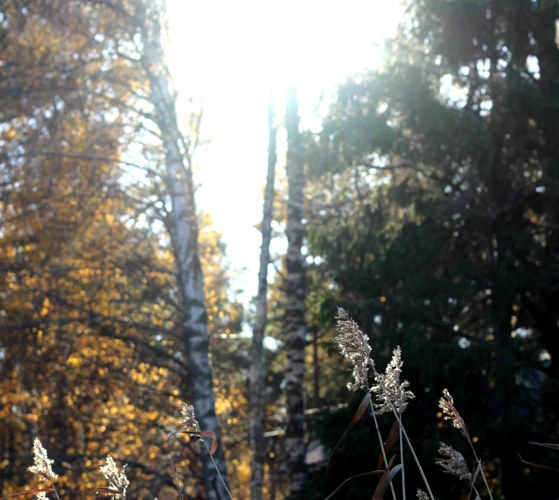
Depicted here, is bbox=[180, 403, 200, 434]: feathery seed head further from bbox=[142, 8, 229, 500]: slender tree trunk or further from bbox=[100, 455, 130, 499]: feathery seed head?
bbox=[142, 8, 229, 500]: slender tree trunk

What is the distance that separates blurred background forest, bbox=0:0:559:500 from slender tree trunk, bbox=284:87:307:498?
25 millimetres

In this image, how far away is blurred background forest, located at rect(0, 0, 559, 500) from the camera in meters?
7.72

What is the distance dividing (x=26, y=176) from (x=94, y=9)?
2419mm

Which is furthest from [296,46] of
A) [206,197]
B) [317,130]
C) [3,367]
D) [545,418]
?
[3,367]

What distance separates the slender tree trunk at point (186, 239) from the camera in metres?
7.15

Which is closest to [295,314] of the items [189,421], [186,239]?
[186,239]

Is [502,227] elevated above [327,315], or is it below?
above

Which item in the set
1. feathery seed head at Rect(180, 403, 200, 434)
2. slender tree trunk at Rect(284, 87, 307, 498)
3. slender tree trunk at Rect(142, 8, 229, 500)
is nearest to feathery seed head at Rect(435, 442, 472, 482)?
feathery seed head at Rect(180, 403, 200, 434)

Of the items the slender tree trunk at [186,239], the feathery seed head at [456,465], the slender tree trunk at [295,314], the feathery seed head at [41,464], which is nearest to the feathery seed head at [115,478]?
the feathery seed head at [41,464]

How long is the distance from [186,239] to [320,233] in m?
3.23

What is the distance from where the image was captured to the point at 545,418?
805 centimetres

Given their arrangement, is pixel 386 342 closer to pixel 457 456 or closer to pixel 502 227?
pixel 502 227

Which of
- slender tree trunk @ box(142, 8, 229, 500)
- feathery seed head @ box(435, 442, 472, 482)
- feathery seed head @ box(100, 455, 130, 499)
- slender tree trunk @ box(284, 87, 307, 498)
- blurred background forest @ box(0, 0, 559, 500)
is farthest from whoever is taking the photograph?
slender tree trunk @ box(284, 87, 307, 498)

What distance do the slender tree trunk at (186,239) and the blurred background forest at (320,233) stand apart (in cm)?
2
